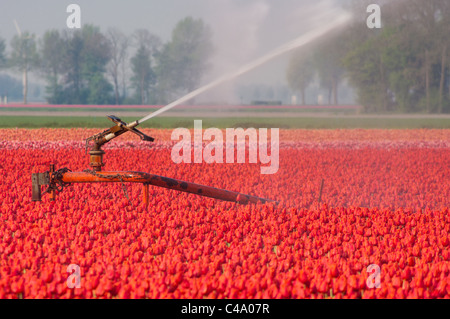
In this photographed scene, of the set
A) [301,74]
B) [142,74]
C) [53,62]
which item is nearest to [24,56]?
[53,62]

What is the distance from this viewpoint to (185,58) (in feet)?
244

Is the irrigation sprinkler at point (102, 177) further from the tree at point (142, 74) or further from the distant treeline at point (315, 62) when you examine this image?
the tree at point (142, 74)

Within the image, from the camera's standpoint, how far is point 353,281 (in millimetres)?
5121

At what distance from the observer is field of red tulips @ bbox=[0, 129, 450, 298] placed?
16.8 feet

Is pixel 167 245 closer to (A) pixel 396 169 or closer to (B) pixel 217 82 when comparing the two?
(B) pixel 217 82

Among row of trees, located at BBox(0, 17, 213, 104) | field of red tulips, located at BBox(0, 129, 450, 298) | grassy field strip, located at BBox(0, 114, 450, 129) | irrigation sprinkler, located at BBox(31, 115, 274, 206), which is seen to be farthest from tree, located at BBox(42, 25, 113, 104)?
irrigation sprinkler, located at BBox(31, 115, 274, 206)

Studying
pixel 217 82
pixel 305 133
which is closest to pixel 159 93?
pixel 305 133

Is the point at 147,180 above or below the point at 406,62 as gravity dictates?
below

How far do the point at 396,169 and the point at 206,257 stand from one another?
32.0 feet

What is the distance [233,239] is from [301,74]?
302ft

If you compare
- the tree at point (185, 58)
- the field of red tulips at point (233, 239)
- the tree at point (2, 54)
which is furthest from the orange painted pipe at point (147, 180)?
the tree at point (2, 54)

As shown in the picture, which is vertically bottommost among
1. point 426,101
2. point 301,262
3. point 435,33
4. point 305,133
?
point 301,262

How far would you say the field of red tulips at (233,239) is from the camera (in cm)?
511

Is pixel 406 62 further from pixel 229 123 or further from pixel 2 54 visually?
pixel 2 54
